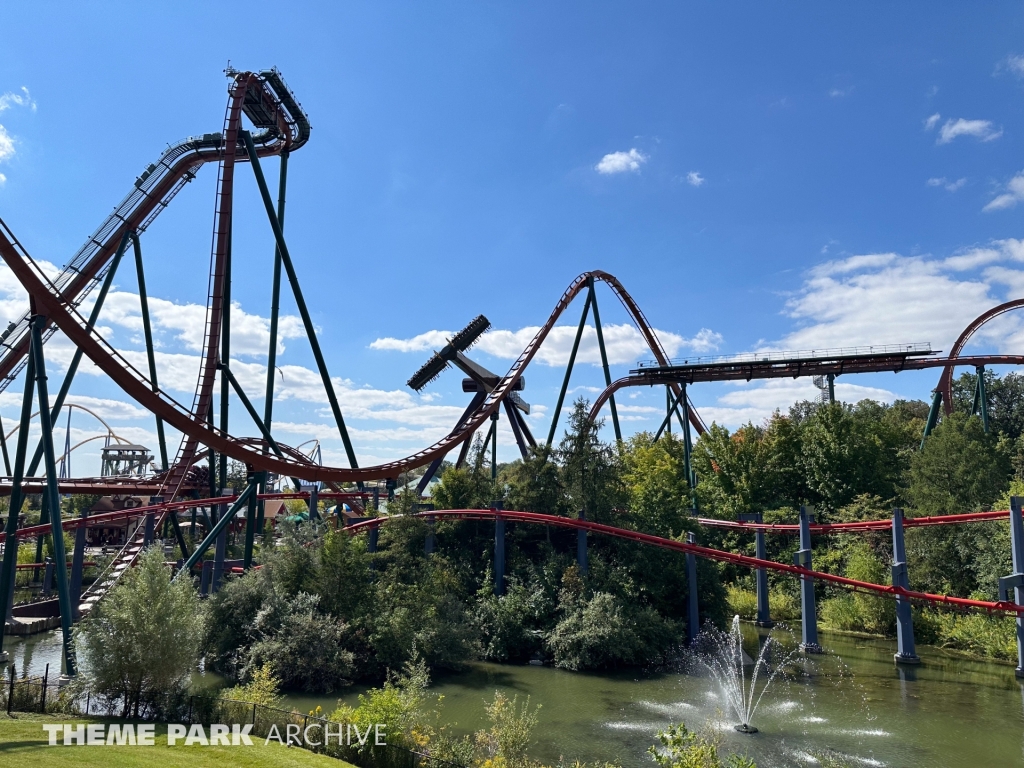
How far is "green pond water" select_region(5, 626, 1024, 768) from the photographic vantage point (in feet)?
42.0

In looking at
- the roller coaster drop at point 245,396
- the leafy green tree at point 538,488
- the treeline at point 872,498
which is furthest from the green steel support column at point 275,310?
the treeline at point 872,498

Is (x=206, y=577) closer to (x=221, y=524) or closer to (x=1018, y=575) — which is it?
(x=221, y=524)

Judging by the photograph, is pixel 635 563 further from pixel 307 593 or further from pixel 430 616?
pixel 307 593

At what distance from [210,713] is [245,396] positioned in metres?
15.5

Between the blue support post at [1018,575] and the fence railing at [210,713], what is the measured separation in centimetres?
1577

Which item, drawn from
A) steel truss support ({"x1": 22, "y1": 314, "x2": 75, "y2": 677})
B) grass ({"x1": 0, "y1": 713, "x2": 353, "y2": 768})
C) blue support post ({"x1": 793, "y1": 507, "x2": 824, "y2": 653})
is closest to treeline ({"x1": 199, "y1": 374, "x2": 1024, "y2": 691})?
blue support post ({"x1": 793, "y1": 507, "x2": 824, "y2": 653})

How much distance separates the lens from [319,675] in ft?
55.5

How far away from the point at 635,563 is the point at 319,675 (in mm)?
9752

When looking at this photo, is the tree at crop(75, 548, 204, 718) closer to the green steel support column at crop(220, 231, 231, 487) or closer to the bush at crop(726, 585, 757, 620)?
the green steel support column at crop(220, 231, 231, 487)

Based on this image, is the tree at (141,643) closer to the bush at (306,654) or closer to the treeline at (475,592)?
the bush at (306,654)

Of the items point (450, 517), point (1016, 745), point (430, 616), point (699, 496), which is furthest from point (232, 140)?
point (1016, 745)

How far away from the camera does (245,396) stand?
2567 cm

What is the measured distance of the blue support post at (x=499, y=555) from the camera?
22.0 metres

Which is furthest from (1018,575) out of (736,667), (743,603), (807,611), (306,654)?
(306,654)
